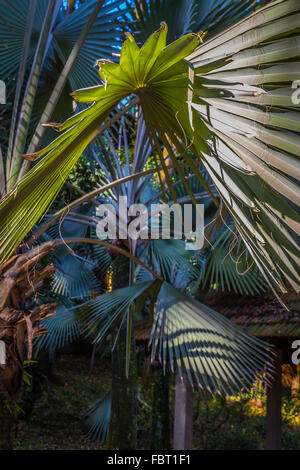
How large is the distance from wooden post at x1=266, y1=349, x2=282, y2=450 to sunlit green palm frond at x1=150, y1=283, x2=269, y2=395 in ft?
11.3

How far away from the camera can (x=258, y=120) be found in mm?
1390

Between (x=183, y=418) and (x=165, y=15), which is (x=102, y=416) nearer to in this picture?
(x=183, y=418)

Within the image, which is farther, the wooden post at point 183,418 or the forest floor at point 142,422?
the forest floor at point 142,422

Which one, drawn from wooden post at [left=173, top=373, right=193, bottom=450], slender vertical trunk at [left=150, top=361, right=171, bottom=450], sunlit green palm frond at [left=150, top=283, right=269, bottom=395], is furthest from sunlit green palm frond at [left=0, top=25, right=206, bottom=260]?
slender vertical trunk at [left=150, top=361, right=171, bottom=450]

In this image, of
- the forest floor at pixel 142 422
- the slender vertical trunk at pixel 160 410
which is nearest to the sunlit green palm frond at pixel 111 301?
the slender vertical trunk at pixel 160 410

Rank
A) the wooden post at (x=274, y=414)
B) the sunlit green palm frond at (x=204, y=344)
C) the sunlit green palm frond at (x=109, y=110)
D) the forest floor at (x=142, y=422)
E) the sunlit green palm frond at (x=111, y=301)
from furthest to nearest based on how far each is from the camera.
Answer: the forest floor at (x=142, y=422), the wooden post at (x=274, y=414), the sunlit green palm frond at (x=111, y=301), the sunlit green palm frond at (x=204, y=344), the sunlit green palm frond at (x=109, y=110)

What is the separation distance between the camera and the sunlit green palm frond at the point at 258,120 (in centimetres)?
132

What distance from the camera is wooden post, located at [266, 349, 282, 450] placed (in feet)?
21.8

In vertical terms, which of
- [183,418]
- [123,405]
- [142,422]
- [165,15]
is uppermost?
[165,15]

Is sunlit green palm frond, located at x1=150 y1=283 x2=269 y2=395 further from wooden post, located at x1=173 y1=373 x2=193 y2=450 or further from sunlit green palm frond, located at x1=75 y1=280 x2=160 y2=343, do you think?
wooden post, located at x1=173 y1=373 x2=193 y2=450

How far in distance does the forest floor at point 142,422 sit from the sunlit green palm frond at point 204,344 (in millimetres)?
7128

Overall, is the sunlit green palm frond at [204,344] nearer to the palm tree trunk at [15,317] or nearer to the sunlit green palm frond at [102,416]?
the palm tree trunk at [15,317]

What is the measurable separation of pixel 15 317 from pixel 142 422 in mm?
10206

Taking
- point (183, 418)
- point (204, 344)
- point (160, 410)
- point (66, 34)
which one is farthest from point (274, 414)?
point (66, 34)
